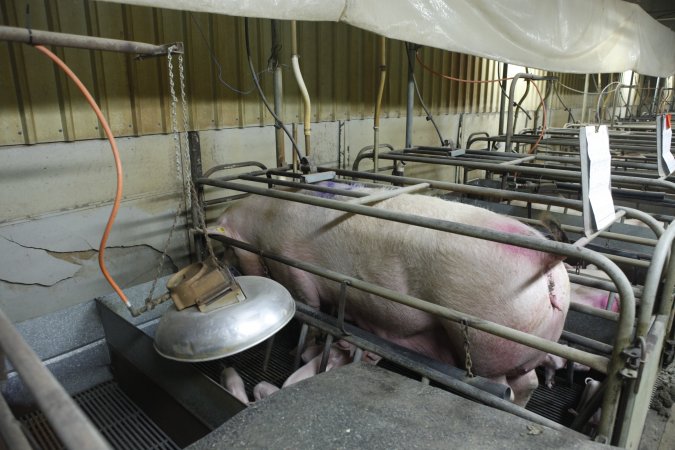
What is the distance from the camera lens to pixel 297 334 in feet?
8.90

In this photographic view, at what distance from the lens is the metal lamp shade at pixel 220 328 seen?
4.35 ft

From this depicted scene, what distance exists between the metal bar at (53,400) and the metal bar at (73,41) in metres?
0.89

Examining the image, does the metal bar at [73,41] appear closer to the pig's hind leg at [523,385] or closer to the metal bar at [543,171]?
the pig's hind leg at [523,385]

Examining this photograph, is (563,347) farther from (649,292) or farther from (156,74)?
(156,74)

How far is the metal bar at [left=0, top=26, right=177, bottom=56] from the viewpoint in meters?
1.29

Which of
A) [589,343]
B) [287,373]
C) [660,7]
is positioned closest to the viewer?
[589,343]

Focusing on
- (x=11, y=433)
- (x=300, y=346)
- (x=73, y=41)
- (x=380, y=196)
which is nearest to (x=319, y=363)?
(x=300, y=346)

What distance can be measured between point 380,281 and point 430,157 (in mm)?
1588

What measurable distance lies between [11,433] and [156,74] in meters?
2.64

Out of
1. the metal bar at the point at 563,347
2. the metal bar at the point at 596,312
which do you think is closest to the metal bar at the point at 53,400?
the metal bar at the point at 563,347

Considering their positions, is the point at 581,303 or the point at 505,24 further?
the point at 505,24

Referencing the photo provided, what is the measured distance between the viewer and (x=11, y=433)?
777 mm

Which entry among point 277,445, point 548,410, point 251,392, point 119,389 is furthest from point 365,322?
point 119,389

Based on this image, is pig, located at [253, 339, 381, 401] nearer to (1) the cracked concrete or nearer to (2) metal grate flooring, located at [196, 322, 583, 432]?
(2) metal grate flooring, located at [196, 322, 583, 432]
